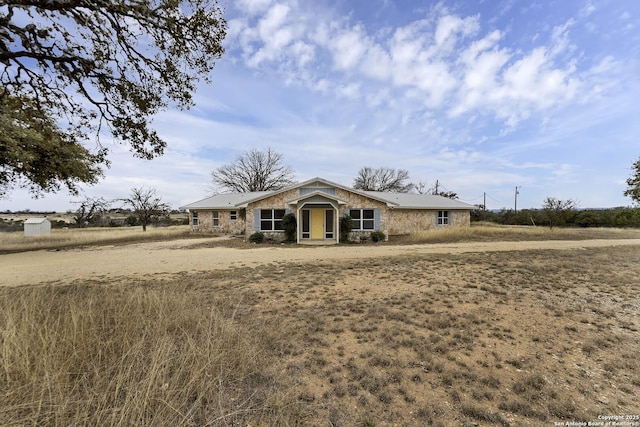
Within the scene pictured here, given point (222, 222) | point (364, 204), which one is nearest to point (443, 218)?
point (364, 204)

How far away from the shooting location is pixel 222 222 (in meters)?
24.9

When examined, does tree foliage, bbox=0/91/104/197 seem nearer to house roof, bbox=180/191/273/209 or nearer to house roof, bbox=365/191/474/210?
house roof, bbox=180/191/273/209

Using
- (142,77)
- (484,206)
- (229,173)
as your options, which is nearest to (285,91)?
(142,77)

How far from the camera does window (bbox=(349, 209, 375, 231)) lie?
64.9 ft

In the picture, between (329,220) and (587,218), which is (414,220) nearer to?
(329,220)

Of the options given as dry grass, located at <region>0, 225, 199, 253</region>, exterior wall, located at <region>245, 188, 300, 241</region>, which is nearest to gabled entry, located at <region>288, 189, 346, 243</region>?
exterior wall, located at <region>245, 188, 300, 241</region>

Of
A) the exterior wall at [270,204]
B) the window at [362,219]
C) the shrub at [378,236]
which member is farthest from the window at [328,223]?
the shrub at [378,236]

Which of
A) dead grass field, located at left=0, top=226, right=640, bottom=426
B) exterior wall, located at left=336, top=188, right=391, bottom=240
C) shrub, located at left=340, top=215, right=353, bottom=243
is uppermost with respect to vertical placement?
exterior wall, located at left=336, top=188, right=391, bottom=240

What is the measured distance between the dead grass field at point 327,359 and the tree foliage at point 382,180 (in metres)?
41.2

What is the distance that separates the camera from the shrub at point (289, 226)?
61.7ft

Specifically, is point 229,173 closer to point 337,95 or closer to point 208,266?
point 337,95

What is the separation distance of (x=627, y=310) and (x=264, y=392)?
6.67m

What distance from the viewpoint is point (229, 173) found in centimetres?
4156

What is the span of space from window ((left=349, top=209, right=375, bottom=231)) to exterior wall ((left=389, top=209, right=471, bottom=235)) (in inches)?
142
